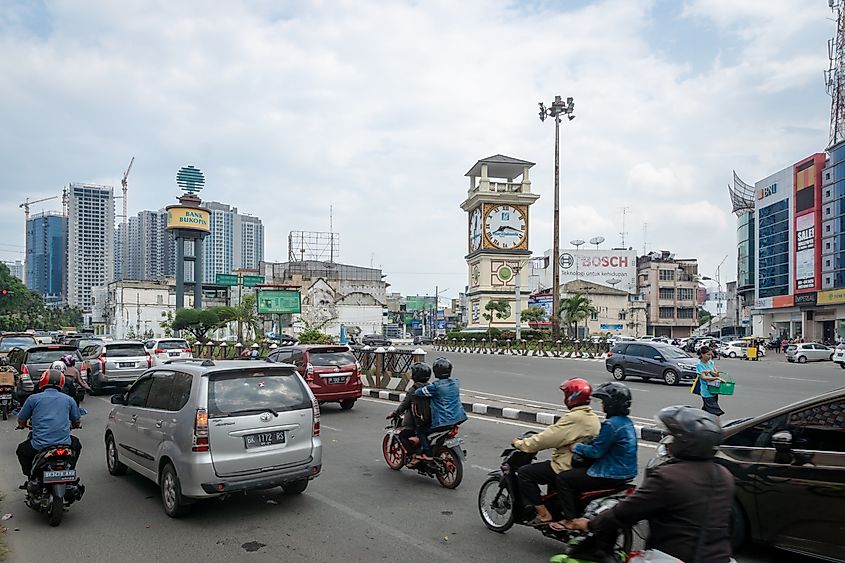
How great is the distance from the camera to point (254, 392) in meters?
7.15

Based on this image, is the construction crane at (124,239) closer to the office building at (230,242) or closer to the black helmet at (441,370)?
the office building at (230,242)

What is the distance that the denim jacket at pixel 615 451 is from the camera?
502 centimetres

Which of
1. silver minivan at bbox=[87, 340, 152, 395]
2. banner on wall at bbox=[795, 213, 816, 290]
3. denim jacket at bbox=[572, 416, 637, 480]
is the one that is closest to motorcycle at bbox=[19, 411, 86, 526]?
denim jacket at bbox=[572, 416, 637, 480]

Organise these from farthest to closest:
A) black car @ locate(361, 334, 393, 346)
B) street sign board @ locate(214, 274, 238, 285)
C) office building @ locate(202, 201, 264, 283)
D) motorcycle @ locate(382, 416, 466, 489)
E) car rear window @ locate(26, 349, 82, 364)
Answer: office building @ locate(202, 201, 264, 283)
street sign board @ locate(214, 274, 238, 285)
black car @ locate(361, 334, 393, 346)
car rear window @ locate(26, 349, 82, 364)
motorcycle @ locate(382, 416, 466, 489)

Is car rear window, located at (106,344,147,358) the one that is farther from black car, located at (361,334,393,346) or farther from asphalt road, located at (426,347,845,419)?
black car, located at (361,334,393,346)

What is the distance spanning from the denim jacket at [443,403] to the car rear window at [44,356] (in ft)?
42.8

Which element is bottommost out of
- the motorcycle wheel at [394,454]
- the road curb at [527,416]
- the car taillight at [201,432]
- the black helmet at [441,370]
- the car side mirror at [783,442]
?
the road curb at [527,416]

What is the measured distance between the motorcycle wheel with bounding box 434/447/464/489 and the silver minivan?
538 inches

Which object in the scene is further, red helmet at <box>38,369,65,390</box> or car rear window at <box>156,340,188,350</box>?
car rear window at <box>156,340,188,350</box>

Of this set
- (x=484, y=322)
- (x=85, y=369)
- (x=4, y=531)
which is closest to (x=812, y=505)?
Answer: (x=4, y=531)

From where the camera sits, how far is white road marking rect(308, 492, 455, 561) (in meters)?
5.77

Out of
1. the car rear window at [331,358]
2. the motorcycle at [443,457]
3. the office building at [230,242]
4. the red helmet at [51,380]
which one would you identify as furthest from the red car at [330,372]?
the office building at [230,242]

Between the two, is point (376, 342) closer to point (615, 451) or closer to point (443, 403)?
point (443, 403)

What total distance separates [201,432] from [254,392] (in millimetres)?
728
